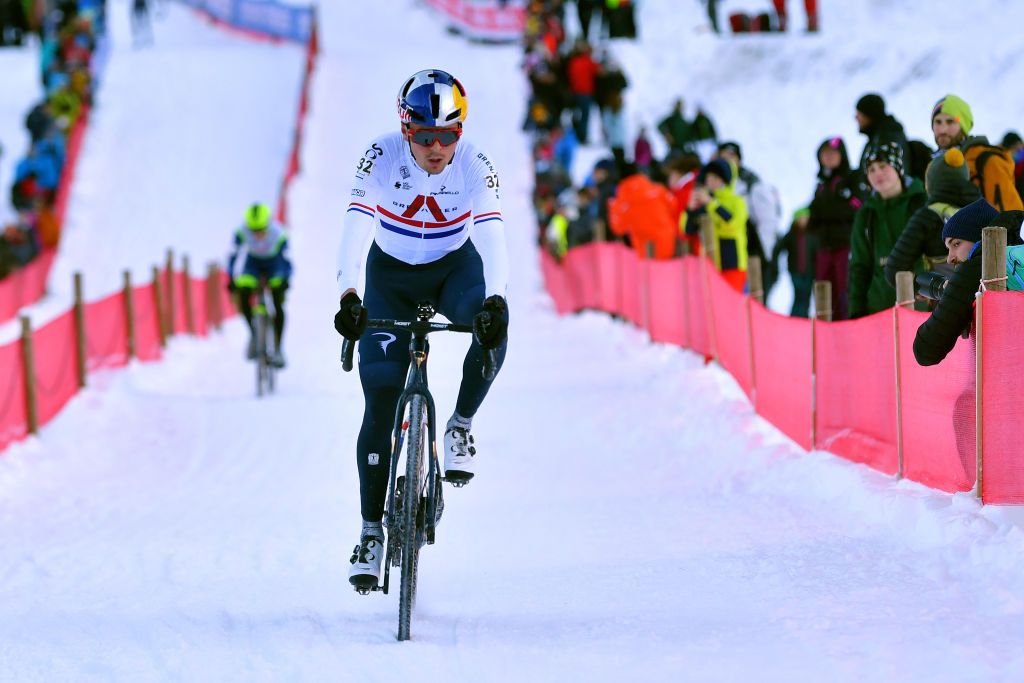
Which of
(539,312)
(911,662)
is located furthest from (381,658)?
(539,312)

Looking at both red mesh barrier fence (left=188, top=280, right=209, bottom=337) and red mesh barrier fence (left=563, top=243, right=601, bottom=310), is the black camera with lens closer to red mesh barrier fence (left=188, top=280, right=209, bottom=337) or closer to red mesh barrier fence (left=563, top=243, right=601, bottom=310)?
red mesh barrier fence (left=563, top=243, right=601, bottom=310)

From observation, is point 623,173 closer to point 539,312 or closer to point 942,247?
point 539,312

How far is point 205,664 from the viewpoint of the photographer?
208 inches

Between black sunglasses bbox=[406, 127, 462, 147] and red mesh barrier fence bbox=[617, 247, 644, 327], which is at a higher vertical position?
black sunglasses bbox=[406, 127, 462, 147]

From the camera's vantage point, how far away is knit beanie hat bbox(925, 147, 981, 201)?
24.3ft

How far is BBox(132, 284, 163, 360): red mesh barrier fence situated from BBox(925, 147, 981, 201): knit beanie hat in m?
11.2

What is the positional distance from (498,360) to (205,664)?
5.20 ft

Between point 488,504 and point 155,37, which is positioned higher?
point 155,37

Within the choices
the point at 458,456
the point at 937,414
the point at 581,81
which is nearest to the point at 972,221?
the point at 937,414

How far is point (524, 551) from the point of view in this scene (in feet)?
23.5

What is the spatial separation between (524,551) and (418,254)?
6.18 feet

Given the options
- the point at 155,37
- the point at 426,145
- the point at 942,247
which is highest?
the point at 155,37

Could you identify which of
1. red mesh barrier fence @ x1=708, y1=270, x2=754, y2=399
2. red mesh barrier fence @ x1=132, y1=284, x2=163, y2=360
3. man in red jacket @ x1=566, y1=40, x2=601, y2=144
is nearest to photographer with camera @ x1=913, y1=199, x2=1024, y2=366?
red mesh barrier fence @ x1=708, y1=270, x2=754, y2=399

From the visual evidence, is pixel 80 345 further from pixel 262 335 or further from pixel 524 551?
pixel 524 551
